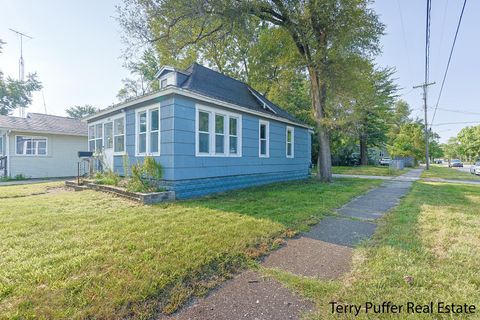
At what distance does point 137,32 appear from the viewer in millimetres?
10492

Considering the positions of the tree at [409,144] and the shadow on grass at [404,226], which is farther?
the tree at [409,144]

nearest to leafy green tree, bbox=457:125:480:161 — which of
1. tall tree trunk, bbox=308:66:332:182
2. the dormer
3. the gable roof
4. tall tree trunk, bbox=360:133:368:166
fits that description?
tall tree trunk, bbox=360:133:368:166

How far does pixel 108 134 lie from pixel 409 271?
432 inches

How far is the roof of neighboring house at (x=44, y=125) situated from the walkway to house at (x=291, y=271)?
1583 cm

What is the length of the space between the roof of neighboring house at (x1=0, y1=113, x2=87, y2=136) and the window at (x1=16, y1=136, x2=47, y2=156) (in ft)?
2.41

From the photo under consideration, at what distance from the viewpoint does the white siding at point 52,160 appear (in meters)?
13.2

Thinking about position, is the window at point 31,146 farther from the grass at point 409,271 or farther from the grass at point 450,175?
the grass at point 450,175

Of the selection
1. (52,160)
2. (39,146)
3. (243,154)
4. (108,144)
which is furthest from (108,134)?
(39,146)

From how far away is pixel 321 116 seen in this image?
11.5 m

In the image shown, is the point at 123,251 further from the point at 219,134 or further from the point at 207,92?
the point at 207,92

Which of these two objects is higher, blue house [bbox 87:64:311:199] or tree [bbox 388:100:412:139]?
tree [bbox 388:100:412:139]

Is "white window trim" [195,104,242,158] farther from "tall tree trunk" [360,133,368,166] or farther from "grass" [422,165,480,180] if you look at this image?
"tall tree trunk" [360,133,368,166]

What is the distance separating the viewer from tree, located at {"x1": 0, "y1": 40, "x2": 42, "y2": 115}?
30609mm

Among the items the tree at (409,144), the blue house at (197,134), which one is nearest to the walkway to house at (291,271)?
the blue house at (197,134)
